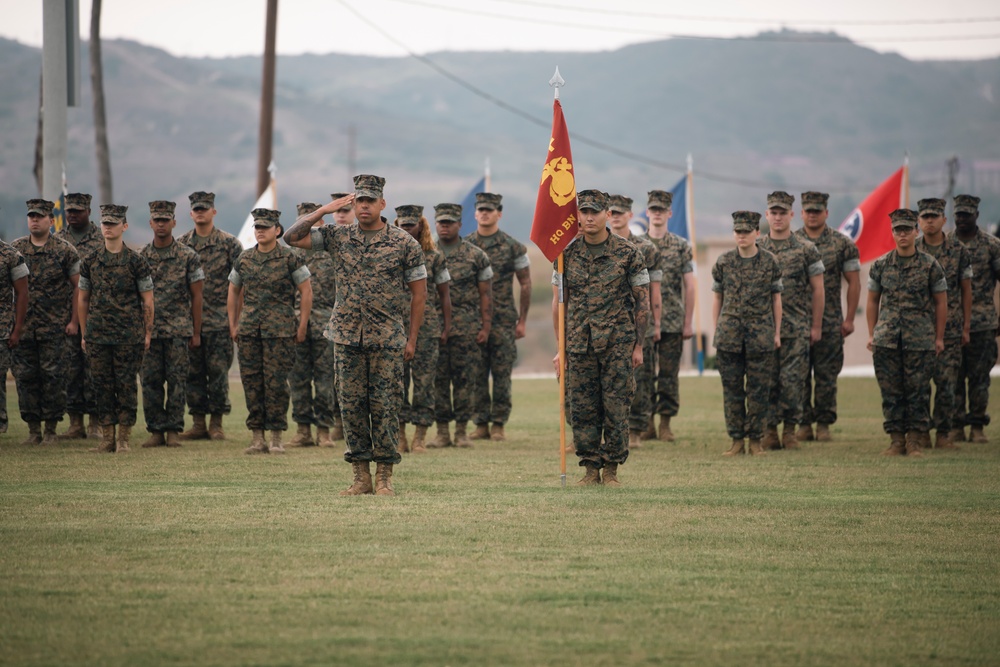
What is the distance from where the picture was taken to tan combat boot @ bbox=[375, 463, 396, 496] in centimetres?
1035

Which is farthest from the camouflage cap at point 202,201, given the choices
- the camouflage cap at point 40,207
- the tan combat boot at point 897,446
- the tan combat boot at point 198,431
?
the tan combat boot at point 897,446

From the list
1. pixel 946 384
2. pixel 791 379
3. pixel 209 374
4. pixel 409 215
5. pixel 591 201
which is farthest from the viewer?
pixel 209 374

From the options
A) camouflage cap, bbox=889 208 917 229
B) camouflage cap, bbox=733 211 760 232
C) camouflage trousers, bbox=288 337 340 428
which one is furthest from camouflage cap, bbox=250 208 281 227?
camouflage cap, bbox=889 208 917 229

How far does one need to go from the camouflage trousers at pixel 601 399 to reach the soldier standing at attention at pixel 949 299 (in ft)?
16.1

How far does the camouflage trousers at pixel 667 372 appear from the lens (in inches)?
604

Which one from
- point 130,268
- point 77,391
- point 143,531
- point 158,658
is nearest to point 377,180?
point 143,531

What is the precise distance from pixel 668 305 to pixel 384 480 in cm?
579

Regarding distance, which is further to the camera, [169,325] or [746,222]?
[169,325]

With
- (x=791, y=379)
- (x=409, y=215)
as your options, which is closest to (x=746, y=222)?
(x=791, y=379)

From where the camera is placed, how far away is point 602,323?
10625mm

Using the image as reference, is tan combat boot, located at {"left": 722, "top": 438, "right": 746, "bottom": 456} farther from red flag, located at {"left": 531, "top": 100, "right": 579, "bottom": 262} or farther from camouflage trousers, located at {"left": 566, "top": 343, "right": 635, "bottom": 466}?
red flag, located at {"left": 531, "top": 100, "right": 579, "bottom": 262}

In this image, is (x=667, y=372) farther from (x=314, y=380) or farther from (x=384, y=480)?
(x=384, y=480)

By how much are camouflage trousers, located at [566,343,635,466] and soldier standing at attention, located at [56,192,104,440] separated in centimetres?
587

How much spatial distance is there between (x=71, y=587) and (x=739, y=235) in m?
8.24
